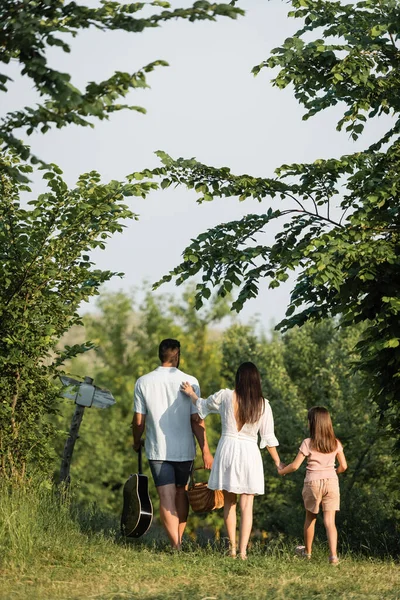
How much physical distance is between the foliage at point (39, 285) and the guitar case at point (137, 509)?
58.5 inches

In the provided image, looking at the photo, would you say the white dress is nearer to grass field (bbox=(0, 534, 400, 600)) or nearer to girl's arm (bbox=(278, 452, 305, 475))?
girl's arm (bbox=(278, 452, 305, 475))

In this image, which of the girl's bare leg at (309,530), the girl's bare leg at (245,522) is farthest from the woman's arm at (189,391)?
the girl's bare leg at (309,530)

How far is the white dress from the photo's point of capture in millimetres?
9375

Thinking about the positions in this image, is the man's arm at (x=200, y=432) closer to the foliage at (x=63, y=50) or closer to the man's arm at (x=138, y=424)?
the man's arm at (x=138, y=424)

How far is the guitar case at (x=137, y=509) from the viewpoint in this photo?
32.5ft

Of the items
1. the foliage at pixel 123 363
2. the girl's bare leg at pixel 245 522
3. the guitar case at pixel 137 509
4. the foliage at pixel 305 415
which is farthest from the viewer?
the foliage at pixel 123 363

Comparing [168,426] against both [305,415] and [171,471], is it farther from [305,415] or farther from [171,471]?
[305,415]

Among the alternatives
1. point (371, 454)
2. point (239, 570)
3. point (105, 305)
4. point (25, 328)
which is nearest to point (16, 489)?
point (25, 328)

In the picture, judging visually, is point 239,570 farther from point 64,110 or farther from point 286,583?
point 64,110

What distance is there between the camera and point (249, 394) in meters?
9.32

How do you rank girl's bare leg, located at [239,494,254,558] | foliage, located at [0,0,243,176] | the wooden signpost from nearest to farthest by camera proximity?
foliage, located at [0,0,243,176] < girl's bare leg, located at [239,494,254,558] < the wooden signpost

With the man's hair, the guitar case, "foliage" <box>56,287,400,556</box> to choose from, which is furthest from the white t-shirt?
"foliage" <box>56,287,400,556</box>

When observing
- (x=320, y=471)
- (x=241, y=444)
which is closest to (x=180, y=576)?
(x=241, y=444)

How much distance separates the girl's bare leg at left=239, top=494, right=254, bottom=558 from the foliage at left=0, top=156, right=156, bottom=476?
2757 millimetres
